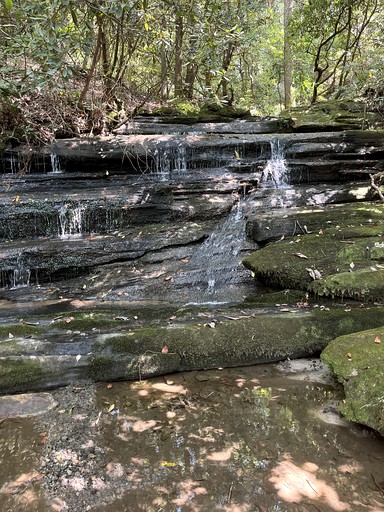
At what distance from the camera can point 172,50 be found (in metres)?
9.55

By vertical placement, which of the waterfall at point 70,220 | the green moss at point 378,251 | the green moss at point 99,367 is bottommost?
the green moss at point 99,367

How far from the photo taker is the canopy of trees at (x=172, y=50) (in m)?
5.89

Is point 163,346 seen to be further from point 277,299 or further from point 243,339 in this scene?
point 277,299

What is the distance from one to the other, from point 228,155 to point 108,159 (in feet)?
10.2

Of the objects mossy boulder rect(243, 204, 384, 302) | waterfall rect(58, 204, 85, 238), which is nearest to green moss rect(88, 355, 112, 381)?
mossy boulder rect(243, 204, 384, 302)

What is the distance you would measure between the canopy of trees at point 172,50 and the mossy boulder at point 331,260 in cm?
358

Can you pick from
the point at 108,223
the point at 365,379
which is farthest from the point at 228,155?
the point at 365,379

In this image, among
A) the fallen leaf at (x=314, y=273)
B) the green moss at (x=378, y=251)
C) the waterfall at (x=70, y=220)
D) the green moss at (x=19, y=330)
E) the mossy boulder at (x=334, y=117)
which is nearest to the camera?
the green moss at (x=19, y=330)

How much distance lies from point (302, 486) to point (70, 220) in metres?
6.88

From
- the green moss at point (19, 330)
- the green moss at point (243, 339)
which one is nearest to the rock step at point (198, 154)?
the green moss at point (243, 339)

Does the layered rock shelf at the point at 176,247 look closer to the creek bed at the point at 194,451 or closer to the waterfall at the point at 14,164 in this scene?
the waterfall at the point at 14,164

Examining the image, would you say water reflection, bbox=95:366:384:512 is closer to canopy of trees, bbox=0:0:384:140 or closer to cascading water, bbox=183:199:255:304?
cascading water, bbox=183:199:255:304

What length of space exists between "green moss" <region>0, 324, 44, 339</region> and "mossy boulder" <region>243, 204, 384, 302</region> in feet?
10.6

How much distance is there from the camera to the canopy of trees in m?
5.89
